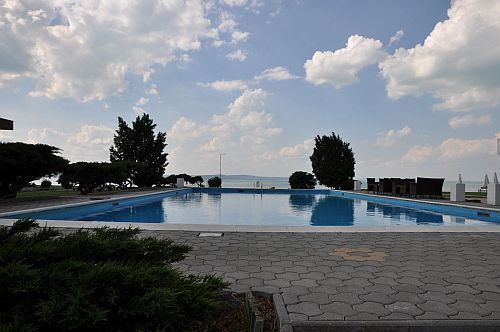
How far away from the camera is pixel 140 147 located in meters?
28.5

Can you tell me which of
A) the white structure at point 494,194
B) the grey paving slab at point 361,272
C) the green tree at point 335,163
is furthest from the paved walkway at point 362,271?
the green tree at point 335,163

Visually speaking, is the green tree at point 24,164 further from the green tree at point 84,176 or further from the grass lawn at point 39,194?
the green tree at point 84,176

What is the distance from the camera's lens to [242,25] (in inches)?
567

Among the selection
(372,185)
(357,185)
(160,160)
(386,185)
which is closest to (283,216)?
(386,185)

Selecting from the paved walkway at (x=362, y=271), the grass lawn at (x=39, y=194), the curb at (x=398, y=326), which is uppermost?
the grass lawn at (x=39, y=194)

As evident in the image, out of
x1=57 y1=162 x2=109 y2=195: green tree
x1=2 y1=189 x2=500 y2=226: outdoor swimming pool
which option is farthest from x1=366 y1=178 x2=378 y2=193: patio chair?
x1=57 y1=162 x2=109 y2=195: green tree

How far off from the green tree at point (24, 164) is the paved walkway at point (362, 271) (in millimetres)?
9499

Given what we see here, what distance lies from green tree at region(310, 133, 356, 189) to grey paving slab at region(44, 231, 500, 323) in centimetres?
2131

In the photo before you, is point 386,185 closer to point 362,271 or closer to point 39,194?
point 362,271

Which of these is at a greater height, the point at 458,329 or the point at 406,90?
the point at 406,90

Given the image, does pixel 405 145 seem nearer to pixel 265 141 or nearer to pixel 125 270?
pixel 265 141

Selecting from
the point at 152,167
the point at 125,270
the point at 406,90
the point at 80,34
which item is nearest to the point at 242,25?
the point at 80,34

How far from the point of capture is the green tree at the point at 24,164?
43.9ft

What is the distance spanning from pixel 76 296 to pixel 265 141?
80.1 feet
